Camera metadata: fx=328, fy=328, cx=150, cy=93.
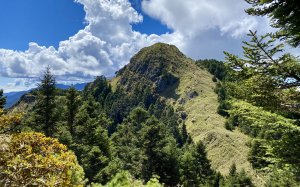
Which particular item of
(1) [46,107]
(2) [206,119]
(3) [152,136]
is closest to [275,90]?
(1) [46,107]

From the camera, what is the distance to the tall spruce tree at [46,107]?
34438 millimetres

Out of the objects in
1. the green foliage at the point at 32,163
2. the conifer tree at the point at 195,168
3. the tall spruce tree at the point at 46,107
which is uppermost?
the tall spruce tree at the point at 46,107

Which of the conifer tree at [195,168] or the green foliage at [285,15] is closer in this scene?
the green foliage at [285,15]

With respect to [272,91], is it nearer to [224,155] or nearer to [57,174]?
[57,174]

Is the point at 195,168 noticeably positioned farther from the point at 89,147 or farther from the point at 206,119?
the point at 206,119

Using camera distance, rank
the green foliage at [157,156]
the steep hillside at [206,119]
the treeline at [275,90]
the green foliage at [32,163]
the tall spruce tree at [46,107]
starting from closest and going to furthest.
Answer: the green foliage at [32,163] → the treeline at [275,90] → the tall spruce tree at [46,107] → the green foliage at [157,156] → the steep hillside at [206,119]

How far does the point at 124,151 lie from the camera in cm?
6419

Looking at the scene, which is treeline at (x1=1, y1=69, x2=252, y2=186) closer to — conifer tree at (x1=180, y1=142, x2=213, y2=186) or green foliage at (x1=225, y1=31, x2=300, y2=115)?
conifer tree at (x1=180, y1=142, x2=213, y2=186)

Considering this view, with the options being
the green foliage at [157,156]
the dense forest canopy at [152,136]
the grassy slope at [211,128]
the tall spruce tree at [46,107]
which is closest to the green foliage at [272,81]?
the dense forest canopy at [152,136]

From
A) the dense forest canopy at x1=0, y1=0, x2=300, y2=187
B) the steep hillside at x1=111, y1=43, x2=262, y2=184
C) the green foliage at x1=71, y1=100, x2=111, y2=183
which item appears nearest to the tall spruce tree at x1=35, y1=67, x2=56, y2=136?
the dense forest canopy at x1=0, y1=0, x2=300, y2=187

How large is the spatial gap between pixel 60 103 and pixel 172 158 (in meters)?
20.9

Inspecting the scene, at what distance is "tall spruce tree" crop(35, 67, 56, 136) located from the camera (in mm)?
34438

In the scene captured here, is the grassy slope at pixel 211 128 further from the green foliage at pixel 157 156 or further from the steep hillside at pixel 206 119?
the green foliage at pixel 157 156

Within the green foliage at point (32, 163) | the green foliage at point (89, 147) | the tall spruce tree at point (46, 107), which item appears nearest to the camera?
the green foliage at point (32, 163)
